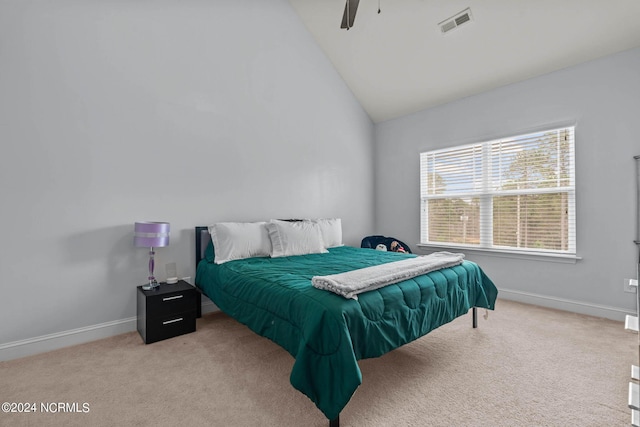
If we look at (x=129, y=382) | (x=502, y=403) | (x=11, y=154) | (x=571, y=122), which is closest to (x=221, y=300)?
(x=129, y=382)

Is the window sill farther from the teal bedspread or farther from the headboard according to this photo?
the headboard

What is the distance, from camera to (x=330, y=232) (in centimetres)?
Answer: 396

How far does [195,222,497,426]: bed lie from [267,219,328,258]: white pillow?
0.32 meters

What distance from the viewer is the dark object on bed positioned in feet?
14.5

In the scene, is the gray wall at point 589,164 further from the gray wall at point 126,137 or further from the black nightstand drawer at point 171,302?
the black nightstand drawer at point 171,302

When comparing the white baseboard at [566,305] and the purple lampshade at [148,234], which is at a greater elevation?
the purple lampshade at [148,234]

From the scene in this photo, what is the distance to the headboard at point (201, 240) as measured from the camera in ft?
10.6

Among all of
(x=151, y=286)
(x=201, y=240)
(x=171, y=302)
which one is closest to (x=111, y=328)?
(x=151, y=286)

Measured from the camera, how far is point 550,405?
1.73m

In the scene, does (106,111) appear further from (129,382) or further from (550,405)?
(550,405)

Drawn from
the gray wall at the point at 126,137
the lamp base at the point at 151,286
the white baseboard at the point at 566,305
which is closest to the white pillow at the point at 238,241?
the gray wall at the point at 126,137

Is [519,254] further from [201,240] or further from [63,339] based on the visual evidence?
[63,339]

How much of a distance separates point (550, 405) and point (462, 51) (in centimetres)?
357

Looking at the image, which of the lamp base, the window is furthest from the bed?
the window
